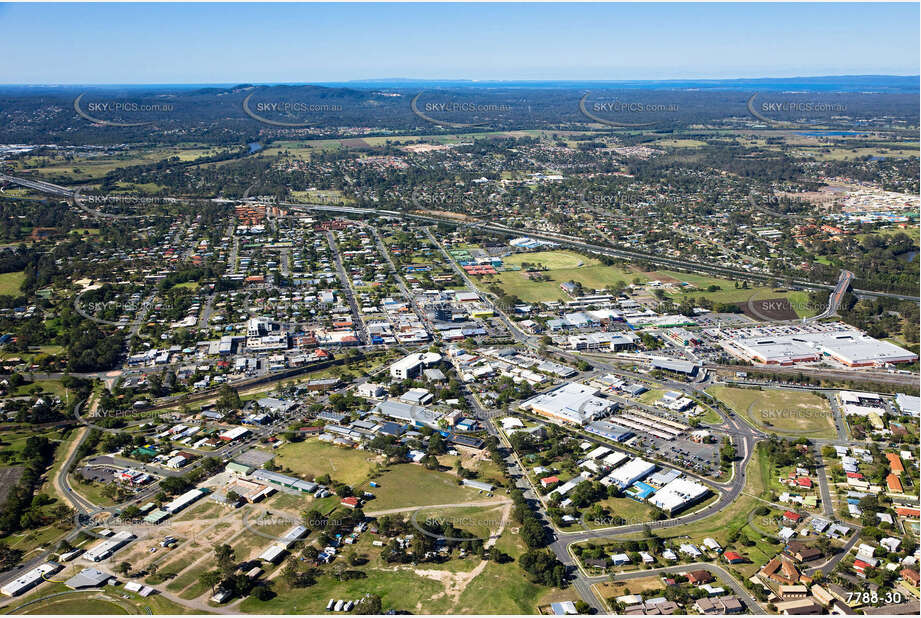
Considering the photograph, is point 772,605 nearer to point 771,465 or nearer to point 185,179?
point 771,465

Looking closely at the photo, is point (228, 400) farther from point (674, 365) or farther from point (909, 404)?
point (909, 404)

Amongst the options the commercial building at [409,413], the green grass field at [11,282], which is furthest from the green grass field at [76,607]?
the green grass field at [11,282]

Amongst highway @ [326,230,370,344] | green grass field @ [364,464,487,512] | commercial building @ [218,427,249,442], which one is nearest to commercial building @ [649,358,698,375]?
green grass field @ [364,464,487,512]

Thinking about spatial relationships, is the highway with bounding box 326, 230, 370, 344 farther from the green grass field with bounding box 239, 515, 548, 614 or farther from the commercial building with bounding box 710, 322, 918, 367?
the commercial building with bounding box 710, 322, 918, 367

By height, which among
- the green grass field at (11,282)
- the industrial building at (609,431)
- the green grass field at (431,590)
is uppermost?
the green grass field at (11,282)

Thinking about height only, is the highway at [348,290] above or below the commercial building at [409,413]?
above

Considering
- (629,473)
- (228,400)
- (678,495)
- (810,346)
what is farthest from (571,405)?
(810,346)

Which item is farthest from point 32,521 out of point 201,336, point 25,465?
point 201,336

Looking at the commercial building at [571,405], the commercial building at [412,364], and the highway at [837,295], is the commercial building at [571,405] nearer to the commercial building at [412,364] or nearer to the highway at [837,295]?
the commercial building at [412,364]
